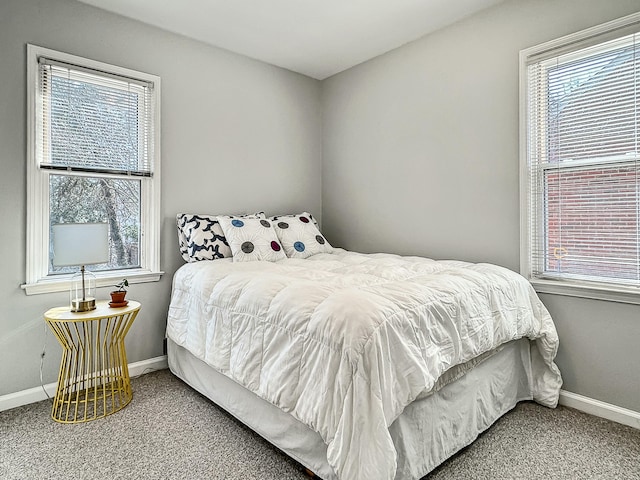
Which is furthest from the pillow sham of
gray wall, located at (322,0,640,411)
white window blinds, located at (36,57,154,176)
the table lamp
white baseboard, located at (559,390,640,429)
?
white baseboard, located at (559,390,640,429)

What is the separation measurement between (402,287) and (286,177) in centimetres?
229

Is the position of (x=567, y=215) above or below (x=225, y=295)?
above

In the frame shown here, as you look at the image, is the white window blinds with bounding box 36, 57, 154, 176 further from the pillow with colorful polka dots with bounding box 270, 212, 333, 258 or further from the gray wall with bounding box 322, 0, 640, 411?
the gray wall with bounding box 322, 0, 640, 411

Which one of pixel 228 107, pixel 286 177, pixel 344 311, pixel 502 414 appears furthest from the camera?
pixel 286 177

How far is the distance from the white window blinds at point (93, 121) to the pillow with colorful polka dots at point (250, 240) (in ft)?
2.40

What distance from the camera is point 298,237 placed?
3123 millimetres

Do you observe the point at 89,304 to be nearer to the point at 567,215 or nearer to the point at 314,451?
the point at 314,451

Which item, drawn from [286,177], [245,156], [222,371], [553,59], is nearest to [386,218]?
[286,177]

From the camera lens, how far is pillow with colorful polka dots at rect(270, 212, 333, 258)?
3041mm

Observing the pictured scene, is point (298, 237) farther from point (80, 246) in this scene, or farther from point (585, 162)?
point (585, 162)

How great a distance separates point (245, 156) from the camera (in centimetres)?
336

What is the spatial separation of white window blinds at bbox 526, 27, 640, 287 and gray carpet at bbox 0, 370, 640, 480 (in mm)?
861

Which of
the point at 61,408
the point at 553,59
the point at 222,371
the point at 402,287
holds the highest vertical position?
the point at 553,59

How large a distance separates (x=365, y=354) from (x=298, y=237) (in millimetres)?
1906
